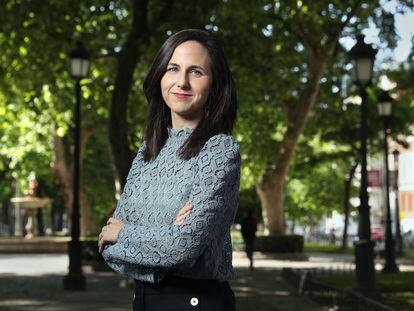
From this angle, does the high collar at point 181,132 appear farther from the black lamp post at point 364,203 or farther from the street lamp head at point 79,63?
the street lamp head at point 79,63

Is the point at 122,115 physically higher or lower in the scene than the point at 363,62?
lower

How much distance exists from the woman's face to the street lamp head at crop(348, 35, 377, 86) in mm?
13128

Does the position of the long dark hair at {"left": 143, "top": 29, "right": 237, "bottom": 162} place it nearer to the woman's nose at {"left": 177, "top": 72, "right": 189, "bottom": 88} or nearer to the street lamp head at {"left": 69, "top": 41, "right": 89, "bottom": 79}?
the woman's nose at {"left": 177, "top": 72, "right": 189, "bottom": 88}

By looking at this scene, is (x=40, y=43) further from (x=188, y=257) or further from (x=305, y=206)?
(x=305, y=206)

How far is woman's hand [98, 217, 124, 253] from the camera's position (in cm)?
291

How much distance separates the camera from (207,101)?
9.85 feet

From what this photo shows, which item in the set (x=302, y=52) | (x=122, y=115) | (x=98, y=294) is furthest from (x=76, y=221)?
(x=302, y=52)

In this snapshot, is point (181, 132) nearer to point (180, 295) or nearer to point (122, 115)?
point (180, 295)

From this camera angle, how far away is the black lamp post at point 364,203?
14352 mm

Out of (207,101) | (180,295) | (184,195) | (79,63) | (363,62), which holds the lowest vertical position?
(180,295)

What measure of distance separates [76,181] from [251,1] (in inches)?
266

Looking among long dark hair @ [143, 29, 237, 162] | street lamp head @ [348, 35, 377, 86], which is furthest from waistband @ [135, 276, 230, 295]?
street lamp head @ [348, 35, 377, 86]

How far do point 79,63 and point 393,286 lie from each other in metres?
8.43

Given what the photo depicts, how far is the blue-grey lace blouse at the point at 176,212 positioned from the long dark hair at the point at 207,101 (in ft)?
0.17
